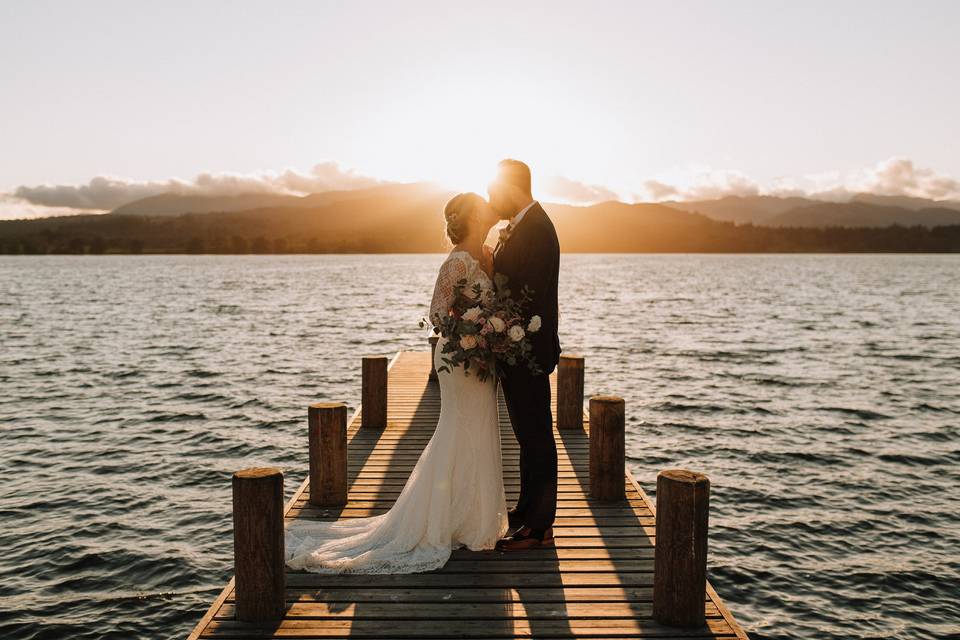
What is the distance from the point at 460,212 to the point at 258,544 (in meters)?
2.81

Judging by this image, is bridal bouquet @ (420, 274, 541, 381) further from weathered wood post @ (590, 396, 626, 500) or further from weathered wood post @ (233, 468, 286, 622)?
weathered wood post @ (590, 396, 626, 500)

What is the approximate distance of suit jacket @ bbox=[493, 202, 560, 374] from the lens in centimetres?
565

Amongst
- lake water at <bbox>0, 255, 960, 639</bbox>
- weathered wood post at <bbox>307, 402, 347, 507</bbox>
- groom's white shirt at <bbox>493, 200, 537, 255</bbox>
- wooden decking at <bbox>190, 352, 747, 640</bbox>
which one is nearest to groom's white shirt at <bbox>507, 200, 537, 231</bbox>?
groom's white shirt at <bbox>493, 200, 537, 255</bbox>

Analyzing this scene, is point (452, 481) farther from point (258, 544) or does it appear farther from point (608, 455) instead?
point (608, 455)

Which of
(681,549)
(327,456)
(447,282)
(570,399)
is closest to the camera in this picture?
(681,549)

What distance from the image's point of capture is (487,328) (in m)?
5.58

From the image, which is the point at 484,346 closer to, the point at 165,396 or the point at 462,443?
the point at 462,443

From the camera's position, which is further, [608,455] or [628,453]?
[628,453]

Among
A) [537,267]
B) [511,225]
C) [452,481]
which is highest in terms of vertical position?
[511,225]

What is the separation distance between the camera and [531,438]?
5973mm

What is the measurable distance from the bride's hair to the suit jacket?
13.4 inches

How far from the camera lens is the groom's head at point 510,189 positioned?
5.77 metres

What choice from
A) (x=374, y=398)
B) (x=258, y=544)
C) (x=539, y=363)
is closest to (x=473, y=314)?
(x=539, y=363)

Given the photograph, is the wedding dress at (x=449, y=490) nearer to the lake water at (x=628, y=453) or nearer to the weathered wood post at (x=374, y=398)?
the lake water at (x=628, y=453)
